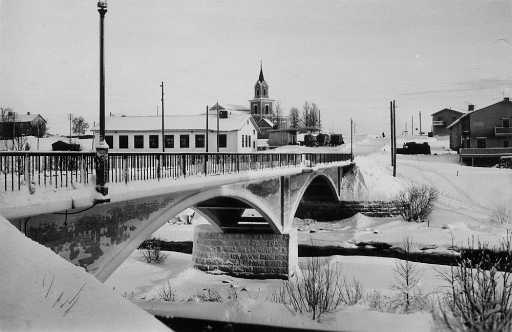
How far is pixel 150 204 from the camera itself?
11398 millimetres

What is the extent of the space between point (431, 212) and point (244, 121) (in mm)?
25163

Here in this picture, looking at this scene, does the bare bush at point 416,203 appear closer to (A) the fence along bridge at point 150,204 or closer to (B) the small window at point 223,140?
(A) the fence along bridge at point 150,204

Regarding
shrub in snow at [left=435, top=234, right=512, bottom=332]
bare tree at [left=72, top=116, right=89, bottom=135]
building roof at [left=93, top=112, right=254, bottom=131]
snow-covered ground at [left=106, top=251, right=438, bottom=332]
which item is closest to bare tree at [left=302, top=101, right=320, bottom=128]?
bare tree at [left=72, top=116, right=89, bottom=135]

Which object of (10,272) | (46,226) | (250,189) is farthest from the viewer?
(250,189)

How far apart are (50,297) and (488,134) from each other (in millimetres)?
60192

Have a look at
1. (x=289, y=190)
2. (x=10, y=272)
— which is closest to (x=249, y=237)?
(x=289, y=190)

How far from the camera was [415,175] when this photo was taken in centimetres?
5056

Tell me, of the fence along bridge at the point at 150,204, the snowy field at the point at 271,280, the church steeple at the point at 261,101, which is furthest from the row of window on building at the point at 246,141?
the church steeple at the point at 261,101

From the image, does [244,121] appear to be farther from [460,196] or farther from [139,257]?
[139,257]

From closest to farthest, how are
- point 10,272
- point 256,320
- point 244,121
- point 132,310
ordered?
1. point 10,272
2. point 132,310
3. point 256,320
4. point 244,121

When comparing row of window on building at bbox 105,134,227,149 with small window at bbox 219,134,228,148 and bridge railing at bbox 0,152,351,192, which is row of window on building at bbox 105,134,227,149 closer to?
small window at bbox 219,134,228,148

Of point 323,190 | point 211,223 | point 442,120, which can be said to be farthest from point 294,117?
point 211,223

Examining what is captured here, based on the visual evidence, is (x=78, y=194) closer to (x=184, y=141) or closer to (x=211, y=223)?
(x=211, y=223)

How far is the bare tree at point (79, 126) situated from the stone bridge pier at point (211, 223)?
3065 inches
